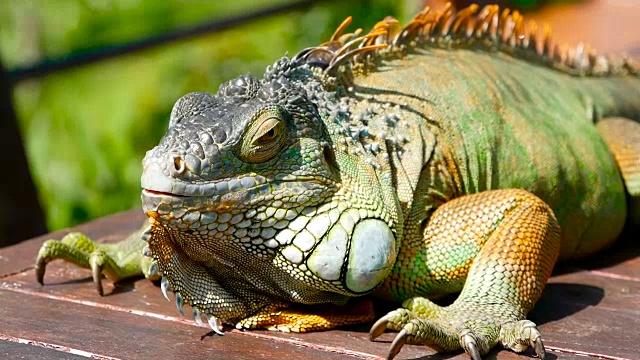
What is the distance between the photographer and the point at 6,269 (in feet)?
12.8

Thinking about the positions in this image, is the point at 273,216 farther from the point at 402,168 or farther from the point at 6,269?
the point at 6,269

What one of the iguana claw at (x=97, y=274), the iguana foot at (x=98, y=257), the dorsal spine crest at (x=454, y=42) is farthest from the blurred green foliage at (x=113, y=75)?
the iguana claw at (x=97, y=274)

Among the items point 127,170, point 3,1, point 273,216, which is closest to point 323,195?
point 273,216

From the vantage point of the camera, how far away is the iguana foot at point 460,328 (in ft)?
8.75

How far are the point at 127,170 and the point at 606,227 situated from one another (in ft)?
14.8

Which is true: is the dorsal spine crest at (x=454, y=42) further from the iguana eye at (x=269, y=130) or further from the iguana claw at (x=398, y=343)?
the iguana claw at (x=398, y=343)

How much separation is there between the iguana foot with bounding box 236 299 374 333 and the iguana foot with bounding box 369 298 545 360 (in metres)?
0.25

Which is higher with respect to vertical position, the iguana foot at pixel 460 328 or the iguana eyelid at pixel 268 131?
the iguana eyelid at pixel 268 131

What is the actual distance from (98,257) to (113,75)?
6.61 meters

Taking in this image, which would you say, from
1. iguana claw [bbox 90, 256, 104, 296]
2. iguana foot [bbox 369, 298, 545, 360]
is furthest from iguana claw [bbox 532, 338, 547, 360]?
iguana claw [bbox 90, 256, 104, 296]

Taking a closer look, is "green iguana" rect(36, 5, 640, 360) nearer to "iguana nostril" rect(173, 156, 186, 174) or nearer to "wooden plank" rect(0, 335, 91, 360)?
"iguana nostril" rect(173, 156, 186, 174)

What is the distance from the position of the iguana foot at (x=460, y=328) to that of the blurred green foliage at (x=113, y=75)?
4.53 meters

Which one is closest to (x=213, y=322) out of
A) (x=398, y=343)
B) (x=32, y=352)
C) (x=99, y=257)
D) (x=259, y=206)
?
(x=259, y=206)

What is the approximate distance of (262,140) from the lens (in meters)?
2.85
